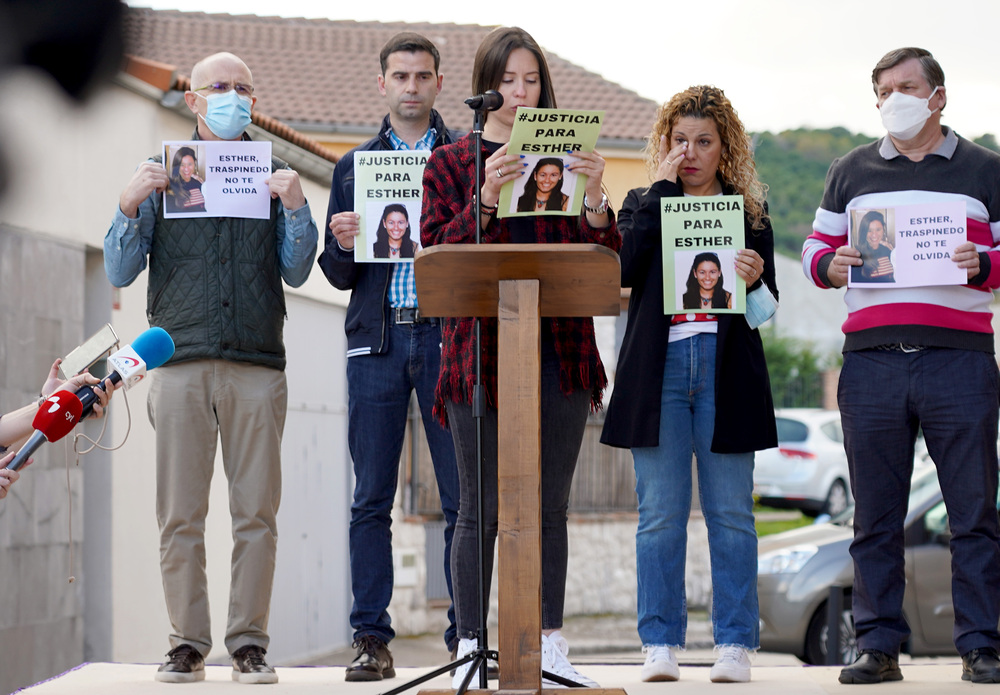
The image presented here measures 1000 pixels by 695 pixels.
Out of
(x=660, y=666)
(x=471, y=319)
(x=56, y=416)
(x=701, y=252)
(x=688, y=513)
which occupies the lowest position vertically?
(x=660, y=666)

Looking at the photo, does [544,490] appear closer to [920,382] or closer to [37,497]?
[920,382]

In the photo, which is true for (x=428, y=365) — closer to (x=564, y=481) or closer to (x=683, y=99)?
(x=564, y=481)

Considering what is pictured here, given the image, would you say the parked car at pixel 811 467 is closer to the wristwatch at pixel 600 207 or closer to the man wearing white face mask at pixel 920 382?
the man wearing white face mask at pixel 920 382

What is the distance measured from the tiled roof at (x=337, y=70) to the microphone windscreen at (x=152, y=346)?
1500 cm

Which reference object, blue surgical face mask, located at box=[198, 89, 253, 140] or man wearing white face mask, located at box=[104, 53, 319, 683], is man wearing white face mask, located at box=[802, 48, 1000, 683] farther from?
blue surgical face mask, located at box=[198, 89, 253, 140]

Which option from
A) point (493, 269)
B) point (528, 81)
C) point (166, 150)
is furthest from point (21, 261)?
point (493, 269)

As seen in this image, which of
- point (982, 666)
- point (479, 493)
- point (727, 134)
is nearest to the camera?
point (479, 493)

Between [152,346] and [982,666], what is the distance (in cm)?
293

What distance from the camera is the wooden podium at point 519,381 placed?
2.81 metres

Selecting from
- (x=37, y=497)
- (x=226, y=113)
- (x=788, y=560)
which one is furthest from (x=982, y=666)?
(x=37, y=497)

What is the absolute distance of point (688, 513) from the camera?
12.8 ft

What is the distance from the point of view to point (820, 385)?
3469 cm

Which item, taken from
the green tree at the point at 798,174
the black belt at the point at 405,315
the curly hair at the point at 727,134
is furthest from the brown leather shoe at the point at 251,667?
the green tree at the point at 798,174

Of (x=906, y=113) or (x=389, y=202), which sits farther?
(x=389, y=202)
